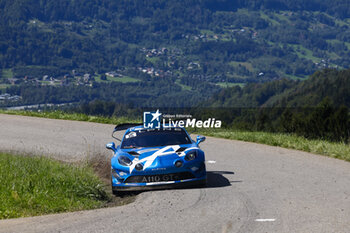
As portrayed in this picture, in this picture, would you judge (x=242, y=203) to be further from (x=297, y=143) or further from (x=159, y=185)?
(x=297, y=143)

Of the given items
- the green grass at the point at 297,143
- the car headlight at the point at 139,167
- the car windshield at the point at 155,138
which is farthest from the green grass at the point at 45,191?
the green grass at the point at 297,143

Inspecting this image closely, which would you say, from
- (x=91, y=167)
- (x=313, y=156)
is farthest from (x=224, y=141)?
(x=91, y=167)

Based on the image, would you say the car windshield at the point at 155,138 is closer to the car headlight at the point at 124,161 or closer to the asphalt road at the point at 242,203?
the car headlight at the point at 124,161

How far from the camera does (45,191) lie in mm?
9633

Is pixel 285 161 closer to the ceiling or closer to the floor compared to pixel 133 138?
closer to the floor

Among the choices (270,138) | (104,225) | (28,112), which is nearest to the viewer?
(104,225)

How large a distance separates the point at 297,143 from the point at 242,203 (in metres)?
7.79

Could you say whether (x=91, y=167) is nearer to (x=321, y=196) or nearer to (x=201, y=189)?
(x=201, y=189)

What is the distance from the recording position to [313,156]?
14.6m

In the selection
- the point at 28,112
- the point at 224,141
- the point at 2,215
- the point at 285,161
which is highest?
the point at 2,215

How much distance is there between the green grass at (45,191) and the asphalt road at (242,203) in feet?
1.86

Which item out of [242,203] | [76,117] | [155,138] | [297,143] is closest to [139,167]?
[155,138]

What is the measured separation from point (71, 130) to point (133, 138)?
9368mm

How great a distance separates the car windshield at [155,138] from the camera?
11.3 meters
